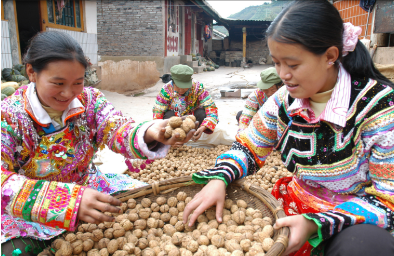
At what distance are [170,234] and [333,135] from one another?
977 mm

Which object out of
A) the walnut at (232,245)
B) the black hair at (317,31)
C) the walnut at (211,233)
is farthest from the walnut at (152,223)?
the black hair at (317,31)

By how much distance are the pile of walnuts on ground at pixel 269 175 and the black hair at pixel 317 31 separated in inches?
66.6

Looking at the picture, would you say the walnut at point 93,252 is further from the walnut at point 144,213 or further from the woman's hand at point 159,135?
the woman's hand at point 159,135

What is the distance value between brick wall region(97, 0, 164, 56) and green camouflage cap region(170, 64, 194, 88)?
8.46 m

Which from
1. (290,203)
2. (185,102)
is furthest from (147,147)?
(185,102)

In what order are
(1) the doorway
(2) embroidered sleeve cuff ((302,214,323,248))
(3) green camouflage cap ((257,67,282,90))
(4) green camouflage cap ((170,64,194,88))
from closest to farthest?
(2) embroidered sleeve cuff ((302,214,323,248)) < (3) green camouflage cap ((257,67,282,90)) < (4) green camouflage cap ((170,64,194,88)) < (1) the doorway

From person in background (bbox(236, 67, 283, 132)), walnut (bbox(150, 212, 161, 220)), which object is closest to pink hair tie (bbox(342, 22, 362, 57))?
walnut (bbox(150, 212, 161, 220))

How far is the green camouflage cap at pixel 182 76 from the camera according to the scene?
370cm

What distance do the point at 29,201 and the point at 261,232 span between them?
1.05m

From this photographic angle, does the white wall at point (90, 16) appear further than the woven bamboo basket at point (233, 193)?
Yes

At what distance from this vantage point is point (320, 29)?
119 centimetres

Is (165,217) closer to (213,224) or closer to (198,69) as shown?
(213,224)

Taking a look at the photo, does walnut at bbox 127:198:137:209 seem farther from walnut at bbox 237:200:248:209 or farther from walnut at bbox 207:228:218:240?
walnut at bbox 237:200:248:209

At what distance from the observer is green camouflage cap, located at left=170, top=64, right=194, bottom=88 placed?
12.1 ft
